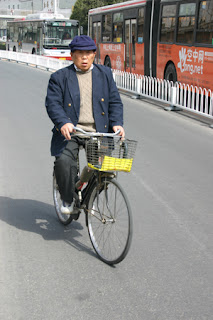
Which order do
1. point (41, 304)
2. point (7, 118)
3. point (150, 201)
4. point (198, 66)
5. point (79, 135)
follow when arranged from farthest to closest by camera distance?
1. point (198, 66)
2. point (7, 118)
3. point (150, 201)
4. point (79, 135)
5. point (41, 304)

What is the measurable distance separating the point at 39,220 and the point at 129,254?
1.25m

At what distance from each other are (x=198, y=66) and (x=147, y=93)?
8.01 feet

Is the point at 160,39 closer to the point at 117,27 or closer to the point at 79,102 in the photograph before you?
the point at 117,27

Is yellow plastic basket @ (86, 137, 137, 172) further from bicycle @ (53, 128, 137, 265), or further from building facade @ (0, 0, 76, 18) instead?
building facade @ (0, 0, 76, 18)

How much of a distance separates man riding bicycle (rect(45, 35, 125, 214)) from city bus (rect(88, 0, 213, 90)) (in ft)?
31.4

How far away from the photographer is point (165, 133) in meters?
10.8

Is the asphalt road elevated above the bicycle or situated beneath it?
situated beneath

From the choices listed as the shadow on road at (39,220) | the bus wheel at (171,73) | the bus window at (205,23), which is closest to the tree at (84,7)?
the bus wheel at (171,73)

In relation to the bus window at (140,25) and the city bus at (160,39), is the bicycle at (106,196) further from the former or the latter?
the bus window at (140,25)

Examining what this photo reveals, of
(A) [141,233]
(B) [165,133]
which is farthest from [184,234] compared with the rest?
(B) [165,133]

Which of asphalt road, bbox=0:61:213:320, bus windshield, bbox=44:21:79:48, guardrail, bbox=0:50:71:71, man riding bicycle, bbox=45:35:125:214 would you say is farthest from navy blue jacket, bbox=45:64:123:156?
bus windshield, bbox=44:21:79:48

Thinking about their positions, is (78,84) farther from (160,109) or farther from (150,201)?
(160,109)

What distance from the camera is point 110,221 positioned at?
4262mm

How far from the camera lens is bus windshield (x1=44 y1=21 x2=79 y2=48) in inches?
1332
